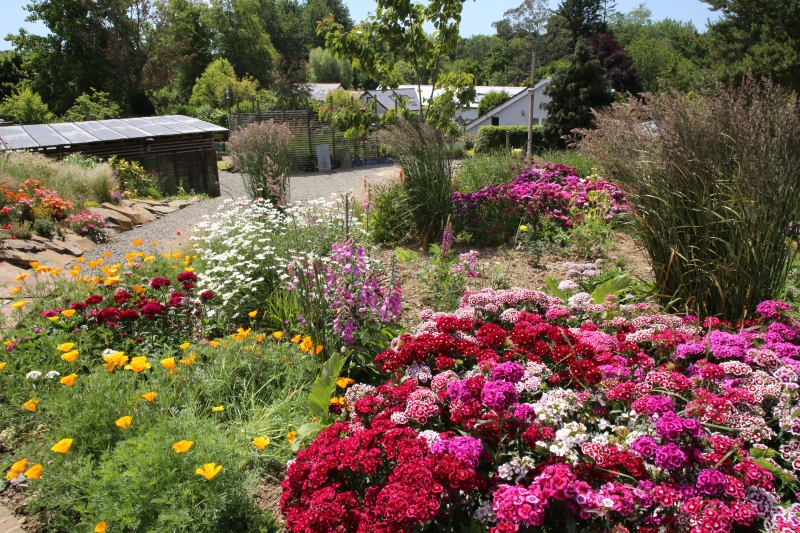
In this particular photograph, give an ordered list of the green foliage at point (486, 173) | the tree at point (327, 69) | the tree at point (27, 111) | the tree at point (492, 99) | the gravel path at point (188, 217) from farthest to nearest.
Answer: the tree at point (327, 69) < the tree at point (492, 99) < the tree at point (27, 111) < the green foliage at point (486, 173) < the gravel path at point (188, 217)

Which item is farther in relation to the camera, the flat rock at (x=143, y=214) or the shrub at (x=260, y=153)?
the flat rock at (x=143, y=214)

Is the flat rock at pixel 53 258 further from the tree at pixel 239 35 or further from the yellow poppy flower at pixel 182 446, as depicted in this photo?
the tree at pixel 239 35

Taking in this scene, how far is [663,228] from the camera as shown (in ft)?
11.1

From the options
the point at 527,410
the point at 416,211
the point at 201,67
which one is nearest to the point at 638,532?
the point at 527,410

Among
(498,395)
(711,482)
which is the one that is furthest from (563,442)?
(711,482)

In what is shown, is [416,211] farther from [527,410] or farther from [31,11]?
[31,11]

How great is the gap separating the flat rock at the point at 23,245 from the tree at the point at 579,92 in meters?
15.8

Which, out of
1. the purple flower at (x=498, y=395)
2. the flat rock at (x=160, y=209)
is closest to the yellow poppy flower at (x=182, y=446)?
the purple flower at (x=498, y=395)

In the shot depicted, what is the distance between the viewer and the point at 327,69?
59.1 m

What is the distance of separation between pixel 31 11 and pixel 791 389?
41.9m

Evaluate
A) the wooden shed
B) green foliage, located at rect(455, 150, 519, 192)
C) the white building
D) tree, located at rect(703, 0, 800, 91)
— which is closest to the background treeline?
tree, located at rect(703, 0, 800, 91)

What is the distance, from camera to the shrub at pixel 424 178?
19.5 feet

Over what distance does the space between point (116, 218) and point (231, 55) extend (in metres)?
41.2

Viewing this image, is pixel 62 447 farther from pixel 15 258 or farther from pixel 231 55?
pixel 231 55
